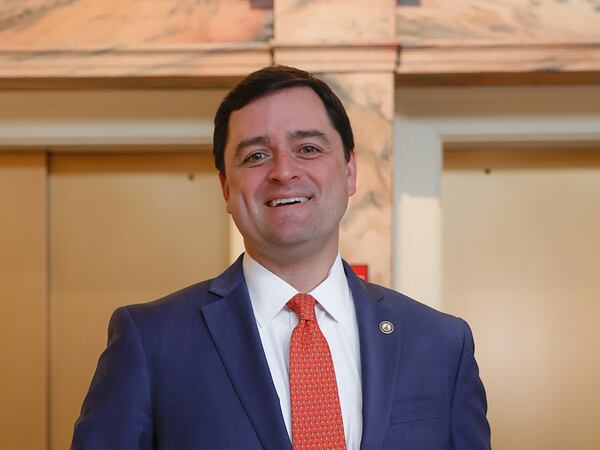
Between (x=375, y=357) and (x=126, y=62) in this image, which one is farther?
(x=126, y=62)

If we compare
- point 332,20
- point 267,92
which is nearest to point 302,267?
point 267,92

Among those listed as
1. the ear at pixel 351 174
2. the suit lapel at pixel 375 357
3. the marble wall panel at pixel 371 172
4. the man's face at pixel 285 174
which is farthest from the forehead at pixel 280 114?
the marble wall panel at pixel 371 172

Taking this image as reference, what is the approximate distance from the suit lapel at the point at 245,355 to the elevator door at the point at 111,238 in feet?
6.21

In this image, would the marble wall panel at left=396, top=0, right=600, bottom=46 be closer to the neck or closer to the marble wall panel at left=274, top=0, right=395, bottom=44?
the marble wall panel at left=274, top=0, right=395, bottom=44

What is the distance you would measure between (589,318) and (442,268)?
67 centimetres

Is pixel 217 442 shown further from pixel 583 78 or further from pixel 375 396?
pixel 583 78

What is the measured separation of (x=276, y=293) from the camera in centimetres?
195

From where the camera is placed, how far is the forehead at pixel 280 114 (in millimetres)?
1931

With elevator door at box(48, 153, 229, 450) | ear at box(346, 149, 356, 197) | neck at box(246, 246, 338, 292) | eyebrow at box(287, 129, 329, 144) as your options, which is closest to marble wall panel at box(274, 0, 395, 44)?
elevator door at box(48, 153, 229, 450)

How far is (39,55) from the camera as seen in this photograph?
334 cm

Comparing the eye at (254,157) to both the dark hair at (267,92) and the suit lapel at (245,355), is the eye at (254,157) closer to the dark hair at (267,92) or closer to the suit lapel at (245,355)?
the dark hair at (267,92)

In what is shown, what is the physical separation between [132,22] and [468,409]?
6.84ft

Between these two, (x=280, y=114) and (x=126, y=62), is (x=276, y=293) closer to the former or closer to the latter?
(x=280, y=114)

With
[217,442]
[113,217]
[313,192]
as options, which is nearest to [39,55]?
[113,217]
